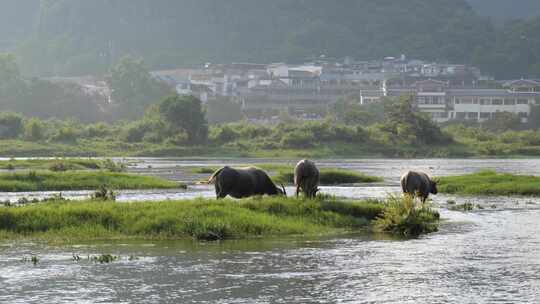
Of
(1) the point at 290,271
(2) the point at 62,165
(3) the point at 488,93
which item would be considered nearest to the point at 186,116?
(2) the point at 62,165

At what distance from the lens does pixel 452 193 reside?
1586 inches

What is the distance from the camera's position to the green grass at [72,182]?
38781mm

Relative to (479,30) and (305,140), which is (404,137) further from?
(479,30)

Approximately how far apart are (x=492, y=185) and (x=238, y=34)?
152180mm

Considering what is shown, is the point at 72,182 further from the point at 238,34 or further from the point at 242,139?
the point at 238,34

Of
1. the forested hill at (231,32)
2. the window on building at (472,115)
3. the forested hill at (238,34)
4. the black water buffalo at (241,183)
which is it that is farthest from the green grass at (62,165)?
the forested hill at (231,32)

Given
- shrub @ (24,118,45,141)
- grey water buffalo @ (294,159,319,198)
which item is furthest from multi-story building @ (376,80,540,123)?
grey water buffalo @ (294,159,319,198)

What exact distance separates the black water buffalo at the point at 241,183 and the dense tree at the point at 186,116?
57.2 meters

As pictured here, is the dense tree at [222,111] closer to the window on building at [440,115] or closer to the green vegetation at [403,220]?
the window on building at [440,115]

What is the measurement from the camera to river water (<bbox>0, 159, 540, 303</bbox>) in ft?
60.7

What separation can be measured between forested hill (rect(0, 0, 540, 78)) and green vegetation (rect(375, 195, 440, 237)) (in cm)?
15167

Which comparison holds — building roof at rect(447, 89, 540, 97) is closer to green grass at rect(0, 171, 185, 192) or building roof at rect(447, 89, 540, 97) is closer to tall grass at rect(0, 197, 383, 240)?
green grass at rect(0, 171, 185, 192)

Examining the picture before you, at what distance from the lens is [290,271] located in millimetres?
20734

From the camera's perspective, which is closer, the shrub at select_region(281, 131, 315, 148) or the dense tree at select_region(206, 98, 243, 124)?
the shrub at select_region(281, 131, 315, 148)
